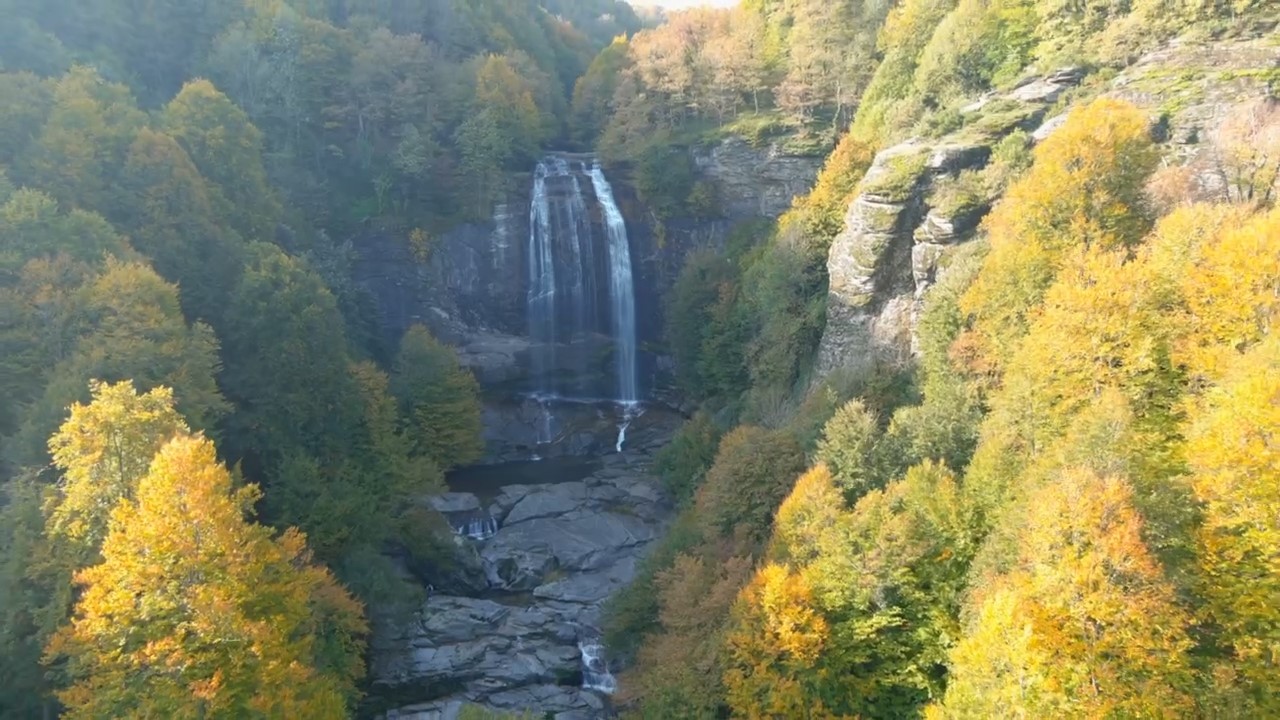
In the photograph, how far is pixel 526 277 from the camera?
164 ft

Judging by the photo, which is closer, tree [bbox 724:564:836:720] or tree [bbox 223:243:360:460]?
tree [bbox 724:564:836:720]

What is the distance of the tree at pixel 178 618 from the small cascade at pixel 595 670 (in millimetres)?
10737

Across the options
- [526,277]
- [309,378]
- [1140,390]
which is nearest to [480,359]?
[526,277]

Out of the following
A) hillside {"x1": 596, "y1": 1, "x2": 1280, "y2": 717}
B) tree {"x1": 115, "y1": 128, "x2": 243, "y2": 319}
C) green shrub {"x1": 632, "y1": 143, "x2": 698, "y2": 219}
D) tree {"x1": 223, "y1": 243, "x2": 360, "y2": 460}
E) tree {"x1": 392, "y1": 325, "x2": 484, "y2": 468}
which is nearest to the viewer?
hillside {"x1": 596, "y1": 1, "x2": 1280, "y2": 717}

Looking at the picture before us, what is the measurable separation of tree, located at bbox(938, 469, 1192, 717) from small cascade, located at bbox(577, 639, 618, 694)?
13709 mm

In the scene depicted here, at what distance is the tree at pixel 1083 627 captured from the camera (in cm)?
1357

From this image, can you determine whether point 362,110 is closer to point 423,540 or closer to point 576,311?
point 576,311

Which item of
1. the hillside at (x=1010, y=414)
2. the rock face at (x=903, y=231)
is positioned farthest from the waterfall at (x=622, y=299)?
the rock face at (x=903, y=231)

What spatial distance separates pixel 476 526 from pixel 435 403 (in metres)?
6.71

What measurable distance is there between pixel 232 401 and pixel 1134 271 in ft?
102

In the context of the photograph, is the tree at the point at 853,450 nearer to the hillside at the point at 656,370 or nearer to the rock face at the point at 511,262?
the hillside at the point at 656,370

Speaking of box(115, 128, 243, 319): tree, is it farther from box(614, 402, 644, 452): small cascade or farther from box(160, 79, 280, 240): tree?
box(614, 402, 644, 452): small cascade

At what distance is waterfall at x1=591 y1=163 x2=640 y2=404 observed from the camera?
50281mm

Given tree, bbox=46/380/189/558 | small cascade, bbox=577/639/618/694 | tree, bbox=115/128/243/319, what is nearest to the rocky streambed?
small cascade, bbox=577/639/618/694
